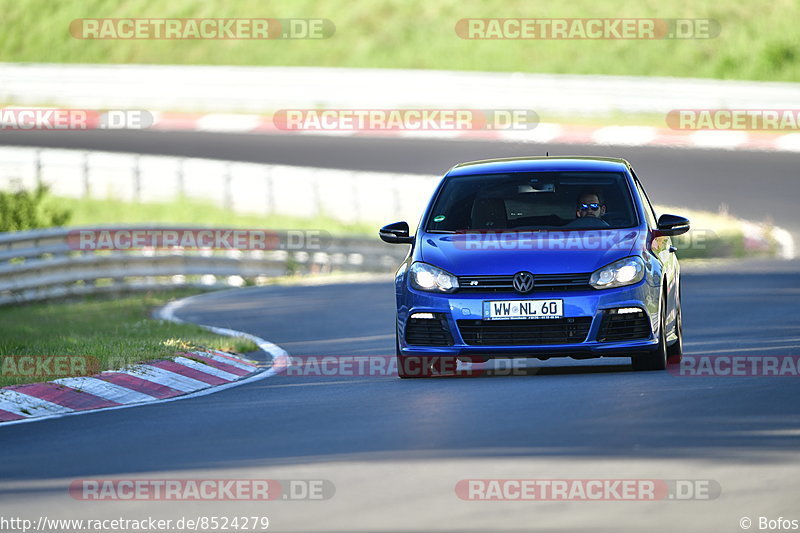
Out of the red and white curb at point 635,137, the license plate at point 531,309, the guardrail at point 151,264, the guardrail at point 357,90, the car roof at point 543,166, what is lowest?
the guardrail at point 151,264

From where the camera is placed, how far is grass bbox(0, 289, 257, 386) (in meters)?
13.2

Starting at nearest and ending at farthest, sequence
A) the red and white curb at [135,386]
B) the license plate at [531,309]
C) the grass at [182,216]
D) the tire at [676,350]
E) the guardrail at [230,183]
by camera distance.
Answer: the red and white curb at [135,386]
the license plate at [531,309]
the tire at [676,350]
the guardrail at [230,183]
the grass at [182,216]

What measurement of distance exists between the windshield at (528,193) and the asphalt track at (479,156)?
60.6ft

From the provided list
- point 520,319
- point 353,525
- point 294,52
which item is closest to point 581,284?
point 520,319

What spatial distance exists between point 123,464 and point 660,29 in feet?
145

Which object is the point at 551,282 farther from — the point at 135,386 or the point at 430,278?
the point at 135,386

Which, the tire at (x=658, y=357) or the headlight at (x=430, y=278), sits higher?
the headlight at (x=430, y=278)

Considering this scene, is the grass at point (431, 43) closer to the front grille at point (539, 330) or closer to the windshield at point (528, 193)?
the windshield at point (528, 193)

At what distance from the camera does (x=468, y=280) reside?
453 inches

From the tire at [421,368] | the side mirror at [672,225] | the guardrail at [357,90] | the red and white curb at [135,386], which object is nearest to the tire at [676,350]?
the side mirror at [672,225]

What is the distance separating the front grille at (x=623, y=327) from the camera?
1143 cm

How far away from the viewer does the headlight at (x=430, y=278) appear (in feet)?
38.0

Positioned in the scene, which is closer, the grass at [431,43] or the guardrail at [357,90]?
the guardrail at [357,90]

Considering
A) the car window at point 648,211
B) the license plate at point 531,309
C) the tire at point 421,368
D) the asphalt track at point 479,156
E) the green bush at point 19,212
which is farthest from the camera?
the asphalt track at point 479,156
